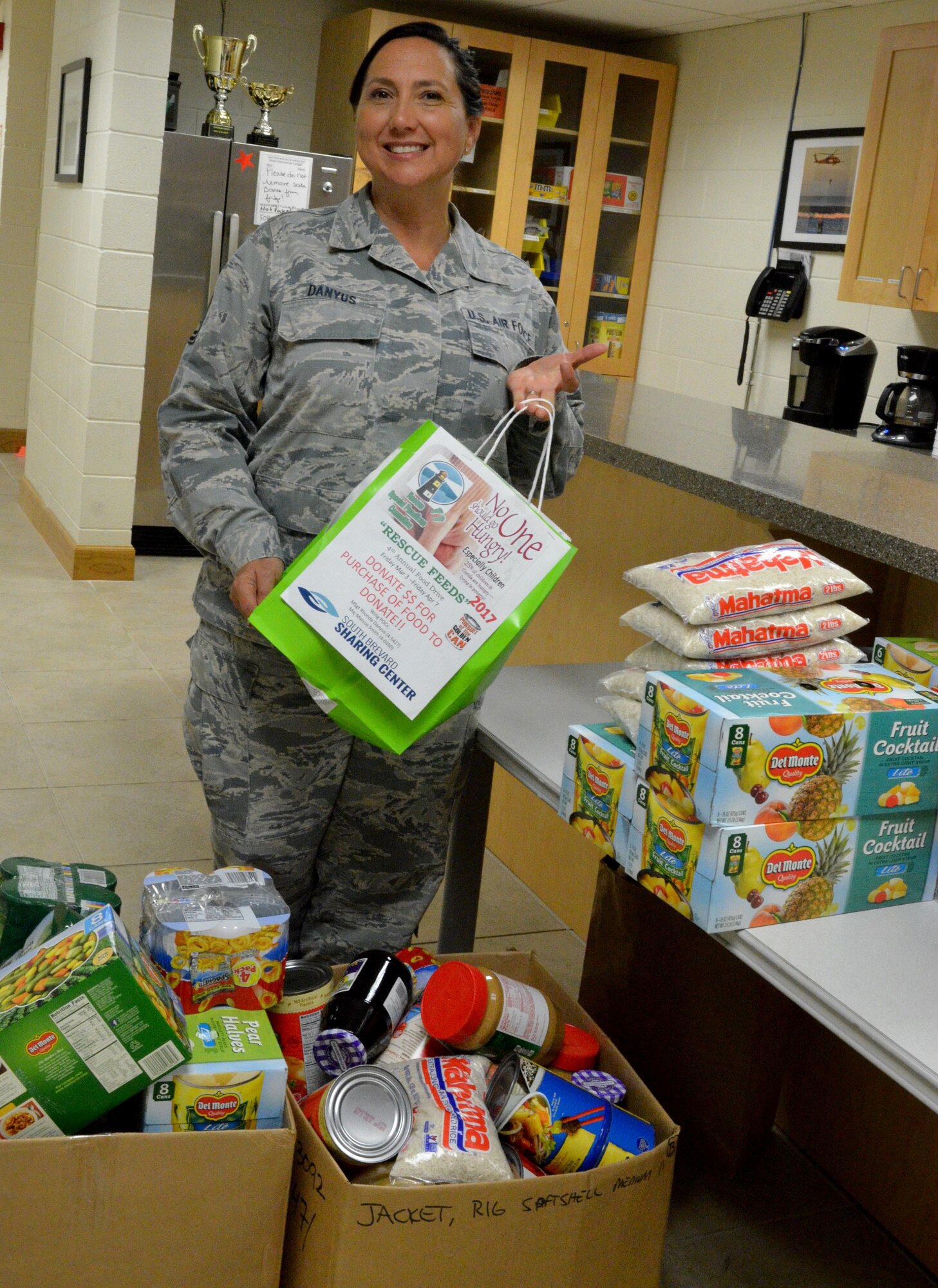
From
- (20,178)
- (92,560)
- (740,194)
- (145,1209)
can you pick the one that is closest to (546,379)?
(145,1209)

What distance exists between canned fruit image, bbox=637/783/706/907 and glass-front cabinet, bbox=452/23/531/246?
15.2 ft

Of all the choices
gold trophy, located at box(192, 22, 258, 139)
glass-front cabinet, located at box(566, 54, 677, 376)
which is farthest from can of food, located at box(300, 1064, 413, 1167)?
glass-front cabinet, located at box(566, 54, 677, 376)

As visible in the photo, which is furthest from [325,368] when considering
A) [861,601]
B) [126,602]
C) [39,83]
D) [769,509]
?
[39,83]

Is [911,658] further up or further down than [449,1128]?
further up

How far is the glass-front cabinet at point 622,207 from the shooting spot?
19.3 ft

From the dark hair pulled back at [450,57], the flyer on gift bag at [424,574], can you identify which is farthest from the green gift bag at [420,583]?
the dark hair pulled back at [450,57]

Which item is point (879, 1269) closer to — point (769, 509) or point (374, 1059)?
point (374, 1059)

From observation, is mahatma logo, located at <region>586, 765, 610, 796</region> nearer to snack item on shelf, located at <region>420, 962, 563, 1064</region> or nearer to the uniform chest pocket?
snack item on shelf, located at <region>420, 962, 563, 1064</region>

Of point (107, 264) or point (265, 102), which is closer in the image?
point (107, 264)

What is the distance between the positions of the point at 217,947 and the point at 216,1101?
0.63ft

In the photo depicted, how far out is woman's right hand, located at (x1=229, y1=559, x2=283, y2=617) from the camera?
162 cm

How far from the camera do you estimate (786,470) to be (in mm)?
1910

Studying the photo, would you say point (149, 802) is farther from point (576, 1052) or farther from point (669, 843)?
point (669, 843)

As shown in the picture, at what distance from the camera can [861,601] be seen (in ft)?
6.06
